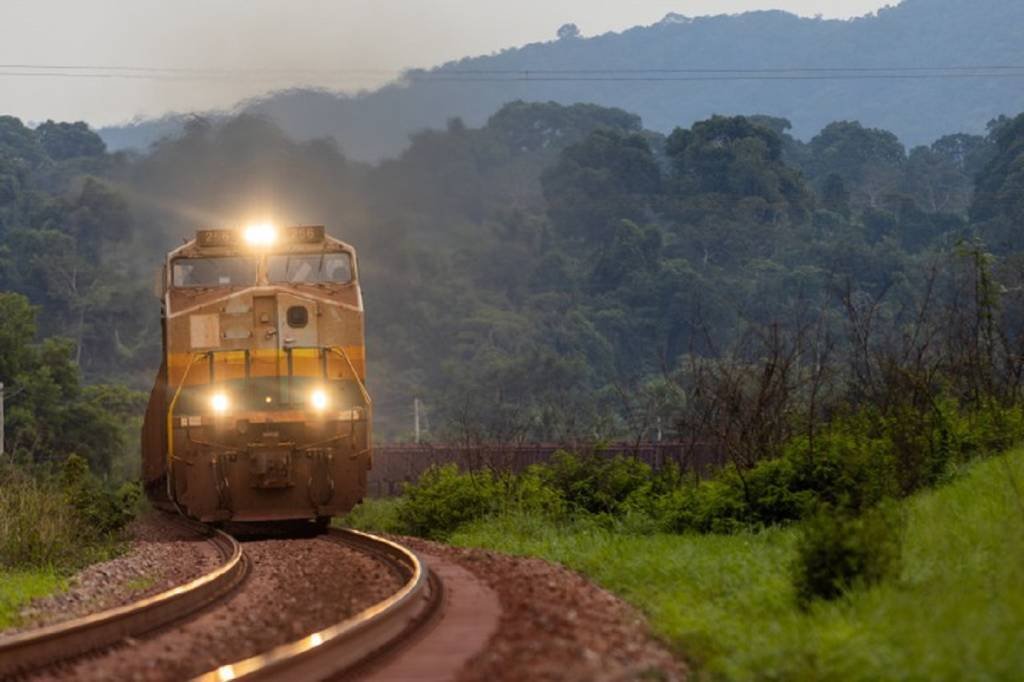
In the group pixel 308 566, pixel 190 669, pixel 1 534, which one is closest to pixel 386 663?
pixel 190 669

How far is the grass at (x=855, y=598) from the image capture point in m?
8.18

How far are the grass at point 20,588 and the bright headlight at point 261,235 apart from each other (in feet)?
23.4

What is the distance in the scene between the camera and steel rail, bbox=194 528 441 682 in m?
9.05

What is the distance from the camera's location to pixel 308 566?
59.5 feet

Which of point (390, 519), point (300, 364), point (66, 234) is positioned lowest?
point (390, 519)

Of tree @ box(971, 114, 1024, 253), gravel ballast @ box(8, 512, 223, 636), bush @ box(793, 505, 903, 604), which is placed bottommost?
gravel ballast @ box(8, 512, 223, 636)

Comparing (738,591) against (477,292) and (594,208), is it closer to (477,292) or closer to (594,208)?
(477,292)

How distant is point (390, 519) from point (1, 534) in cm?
1025

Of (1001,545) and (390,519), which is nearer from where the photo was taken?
(1001,545)

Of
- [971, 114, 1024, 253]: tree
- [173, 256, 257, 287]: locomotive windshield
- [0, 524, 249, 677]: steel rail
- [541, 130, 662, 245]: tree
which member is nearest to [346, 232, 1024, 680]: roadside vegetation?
[0, 524, 249, 677]: steel rail

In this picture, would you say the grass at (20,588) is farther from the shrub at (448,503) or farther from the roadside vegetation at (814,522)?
the shrub at (448,503)

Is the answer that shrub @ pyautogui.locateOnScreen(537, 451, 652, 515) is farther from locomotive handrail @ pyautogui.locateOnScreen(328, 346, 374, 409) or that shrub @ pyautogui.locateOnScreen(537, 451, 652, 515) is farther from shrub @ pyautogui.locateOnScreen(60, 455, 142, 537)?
shrub @ pyautogui.locateOnScreen(60, 455, 142, 537)

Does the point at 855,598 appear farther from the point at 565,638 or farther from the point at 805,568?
the point at 565,638

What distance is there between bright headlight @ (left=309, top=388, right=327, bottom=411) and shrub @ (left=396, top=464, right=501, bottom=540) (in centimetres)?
374
